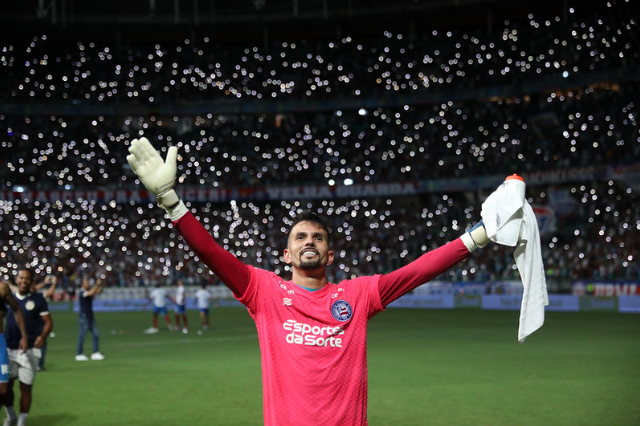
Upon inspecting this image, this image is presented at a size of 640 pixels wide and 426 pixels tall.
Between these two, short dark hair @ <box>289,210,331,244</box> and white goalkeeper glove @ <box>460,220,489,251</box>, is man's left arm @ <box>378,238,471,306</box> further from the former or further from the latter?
short dark hair @ <box>289,210,331,244</box>

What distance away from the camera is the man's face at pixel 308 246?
458 centimetres

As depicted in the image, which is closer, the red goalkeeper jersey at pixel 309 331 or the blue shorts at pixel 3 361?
the red goalkeeper jersey at pixel 309 331

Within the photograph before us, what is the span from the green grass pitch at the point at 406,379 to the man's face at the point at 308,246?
7.03 metres

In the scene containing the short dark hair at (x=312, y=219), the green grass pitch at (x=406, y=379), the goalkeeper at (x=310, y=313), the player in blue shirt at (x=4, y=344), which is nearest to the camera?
the goalkeeper at (x=310, y=313)

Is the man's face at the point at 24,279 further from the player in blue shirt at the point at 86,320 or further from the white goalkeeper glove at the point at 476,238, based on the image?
the white goalkeeper glove at the point at 476,238

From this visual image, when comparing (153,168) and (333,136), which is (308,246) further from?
(333,136)

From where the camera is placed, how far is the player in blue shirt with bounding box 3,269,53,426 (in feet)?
35.0

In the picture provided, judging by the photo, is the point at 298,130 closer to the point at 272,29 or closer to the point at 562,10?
the point at 272,29

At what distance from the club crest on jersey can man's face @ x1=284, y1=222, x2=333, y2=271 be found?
0.25 meters

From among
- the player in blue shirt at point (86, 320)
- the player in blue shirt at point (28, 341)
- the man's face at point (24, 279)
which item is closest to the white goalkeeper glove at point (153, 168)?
the player in blue shirt at point (28, 341)

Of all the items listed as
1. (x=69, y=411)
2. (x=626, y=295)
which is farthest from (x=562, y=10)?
(x=69, y=411)

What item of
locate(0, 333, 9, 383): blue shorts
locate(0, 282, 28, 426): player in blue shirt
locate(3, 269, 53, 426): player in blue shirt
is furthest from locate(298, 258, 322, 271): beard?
locate(3, 269, 53, 426): player in blue shirt

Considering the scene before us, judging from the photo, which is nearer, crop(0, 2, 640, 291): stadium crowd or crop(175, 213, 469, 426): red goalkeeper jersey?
crop(175, 213, 469, 426): red goalkeeper jersey

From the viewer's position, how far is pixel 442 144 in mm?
53031
